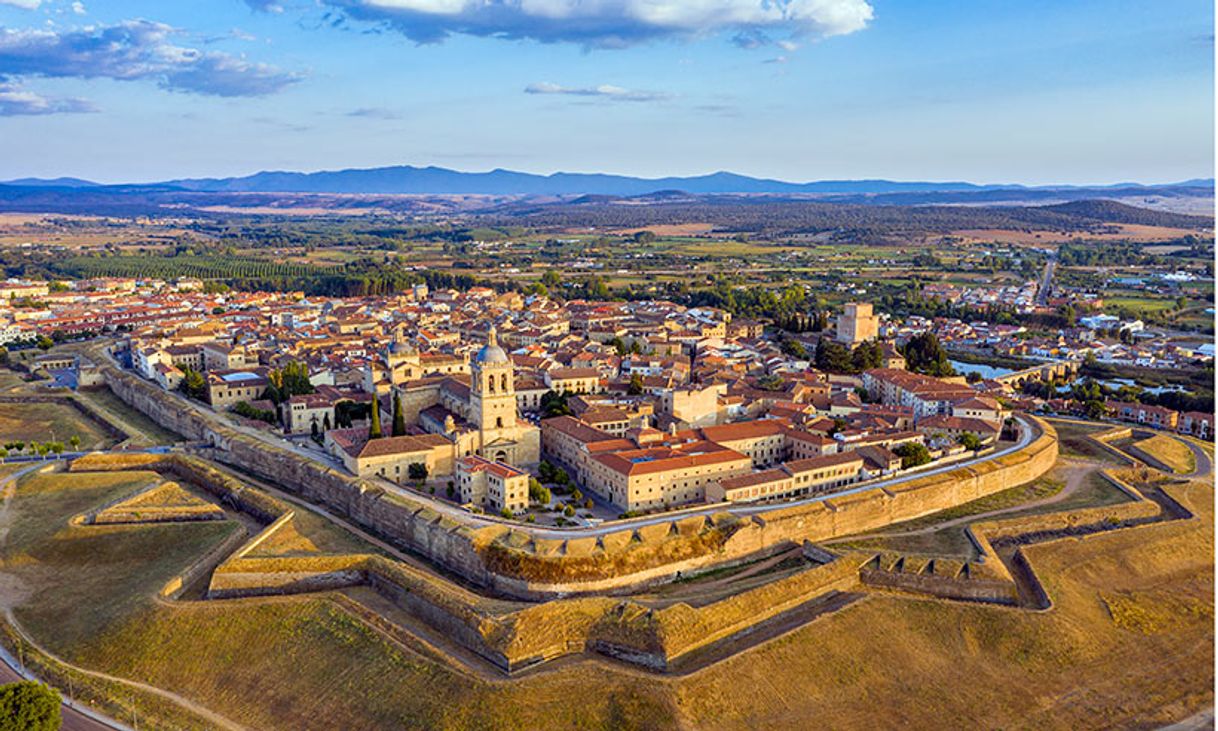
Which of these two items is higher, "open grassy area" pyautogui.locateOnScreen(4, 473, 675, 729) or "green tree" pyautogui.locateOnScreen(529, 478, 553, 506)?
"green tree" pyautogui.locateOnScreen(529, 478, 553, 506)

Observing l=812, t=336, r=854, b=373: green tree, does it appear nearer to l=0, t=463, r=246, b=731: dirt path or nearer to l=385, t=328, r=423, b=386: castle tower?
l=385, t=328, r=423, b=386: castle tower

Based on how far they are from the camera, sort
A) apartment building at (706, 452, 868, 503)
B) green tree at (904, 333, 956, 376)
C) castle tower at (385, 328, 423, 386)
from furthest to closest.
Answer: green tree at (904, 333, 956, 376) < castle tower at (385, 328, 423, 386) < apartment building at (706, 452, 868, 503)

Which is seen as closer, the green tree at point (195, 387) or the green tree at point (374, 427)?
the green tree at point (374, 427)

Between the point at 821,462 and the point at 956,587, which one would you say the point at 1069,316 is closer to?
the point at 821,462

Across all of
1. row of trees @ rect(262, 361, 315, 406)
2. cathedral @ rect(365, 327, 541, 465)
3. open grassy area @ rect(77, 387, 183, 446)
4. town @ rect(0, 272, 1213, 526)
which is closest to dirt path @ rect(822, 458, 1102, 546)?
town @ rect(0, 272, 1213, 526)

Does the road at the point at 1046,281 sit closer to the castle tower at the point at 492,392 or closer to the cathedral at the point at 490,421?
the cathedral at the point at 490,421

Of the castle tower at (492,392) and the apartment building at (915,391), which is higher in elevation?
the castle tower at (492,392)

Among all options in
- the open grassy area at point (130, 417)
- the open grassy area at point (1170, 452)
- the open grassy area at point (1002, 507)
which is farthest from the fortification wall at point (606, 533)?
the open grassy area at point (1170, 452)

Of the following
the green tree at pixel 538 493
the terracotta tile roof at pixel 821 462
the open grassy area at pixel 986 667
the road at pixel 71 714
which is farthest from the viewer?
the terracotta tile roof at pixel 821 462
